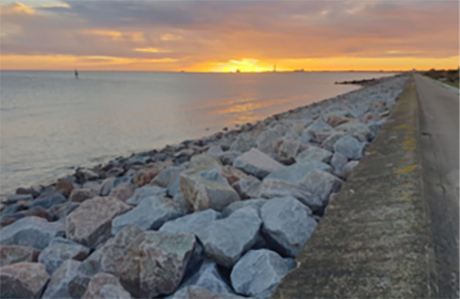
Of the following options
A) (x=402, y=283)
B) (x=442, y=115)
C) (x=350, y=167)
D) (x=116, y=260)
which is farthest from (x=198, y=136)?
(x=402, y=283)

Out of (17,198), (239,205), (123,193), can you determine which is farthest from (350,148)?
(17,198)

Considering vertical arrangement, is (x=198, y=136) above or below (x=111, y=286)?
below

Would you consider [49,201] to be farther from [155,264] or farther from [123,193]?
[155,264]

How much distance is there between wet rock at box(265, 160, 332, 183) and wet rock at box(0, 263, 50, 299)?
1.92 meters

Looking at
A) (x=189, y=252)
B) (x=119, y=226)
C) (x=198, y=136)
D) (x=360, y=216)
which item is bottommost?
(x=198, y=136)

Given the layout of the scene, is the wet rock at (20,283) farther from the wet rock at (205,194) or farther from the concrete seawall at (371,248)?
the concrete seawall at (371,248)

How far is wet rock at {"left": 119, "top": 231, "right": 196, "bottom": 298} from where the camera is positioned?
162 cm

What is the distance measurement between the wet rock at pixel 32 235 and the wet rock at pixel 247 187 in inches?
57.3

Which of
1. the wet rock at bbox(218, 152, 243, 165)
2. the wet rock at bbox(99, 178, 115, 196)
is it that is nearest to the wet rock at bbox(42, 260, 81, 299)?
the wet rock at bbox(218, 152, 243, 165)

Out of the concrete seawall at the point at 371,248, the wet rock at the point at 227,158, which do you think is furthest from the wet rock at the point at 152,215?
the wet rock at the point at 227,158

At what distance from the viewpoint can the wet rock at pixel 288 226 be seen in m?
1.78

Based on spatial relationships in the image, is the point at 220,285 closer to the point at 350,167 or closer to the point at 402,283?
the point at 402,283

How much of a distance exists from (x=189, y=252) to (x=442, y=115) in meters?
5.92

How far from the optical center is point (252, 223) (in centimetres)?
190
